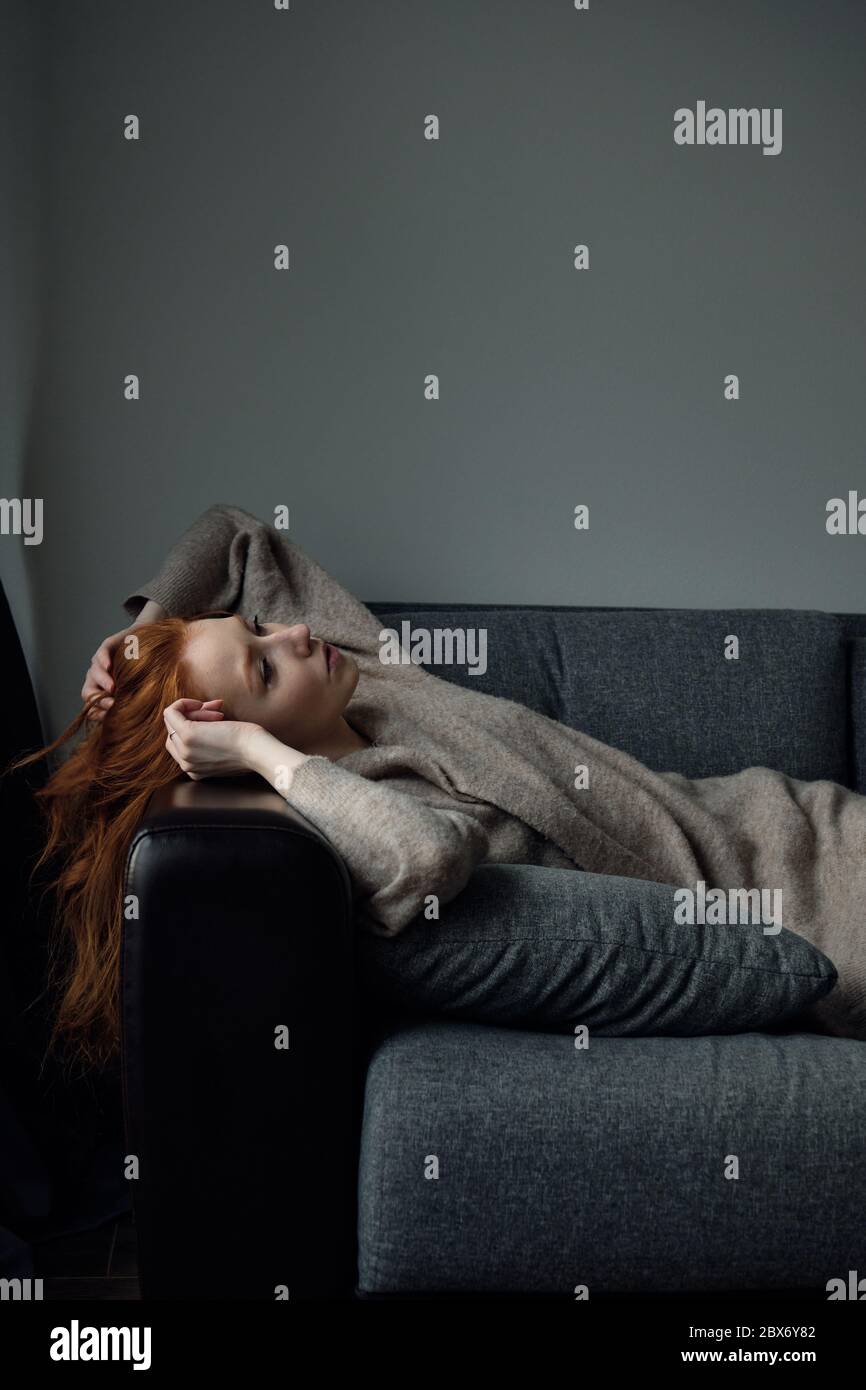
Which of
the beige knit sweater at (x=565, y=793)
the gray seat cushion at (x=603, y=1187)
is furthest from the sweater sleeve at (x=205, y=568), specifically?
the gray seat cushion at (x=603, y=1187)

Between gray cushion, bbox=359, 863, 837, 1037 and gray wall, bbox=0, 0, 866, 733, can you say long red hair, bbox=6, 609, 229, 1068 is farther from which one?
gray wall, bbox=0, 0, 866, 733

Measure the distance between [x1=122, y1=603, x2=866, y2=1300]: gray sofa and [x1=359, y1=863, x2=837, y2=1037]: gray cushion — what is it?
0.02 meters

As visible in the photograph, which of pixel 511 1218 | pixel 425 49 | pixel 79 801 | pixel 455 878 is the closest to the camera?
pixel 511 1218

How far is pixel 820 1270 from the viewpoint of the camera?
1.09 metres

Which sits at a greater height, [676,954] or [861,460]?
[861,460]

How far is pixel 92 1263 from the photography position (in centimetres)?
165

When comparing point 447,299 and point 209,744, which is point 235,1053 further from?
point 447,299

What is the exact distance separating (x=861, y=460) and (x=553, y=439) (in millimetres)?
635

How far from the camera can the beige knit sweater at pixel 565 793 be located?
5.26 ft

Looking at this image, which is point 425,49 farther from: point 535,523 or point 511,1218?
point 511,1218

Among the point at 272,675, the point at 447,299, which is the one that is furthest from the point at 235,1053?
the point at 447,299

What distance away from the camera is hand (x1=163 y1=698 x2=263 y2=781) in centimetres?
139

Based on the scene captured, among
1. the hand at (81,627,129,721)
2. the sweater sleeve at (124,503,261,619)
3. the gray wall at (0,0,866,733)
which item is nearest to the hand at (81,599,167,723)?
the hand at (81,627,129,721)
